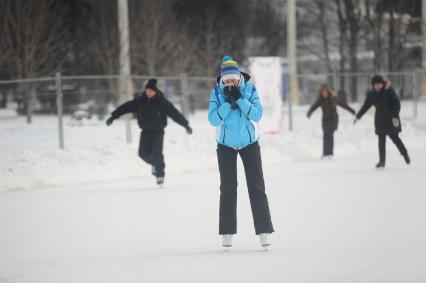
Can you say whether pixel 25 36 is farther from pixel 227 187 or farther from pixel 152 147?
pixel 227 187

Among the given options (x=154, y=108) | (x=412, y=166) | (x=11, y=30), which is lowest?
(x=412, y=166)

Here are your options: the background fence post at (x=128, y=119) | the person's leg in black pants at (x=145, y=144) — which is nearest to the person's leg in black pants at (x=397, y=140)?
the person's leg in black pants at (x=145, y=144)

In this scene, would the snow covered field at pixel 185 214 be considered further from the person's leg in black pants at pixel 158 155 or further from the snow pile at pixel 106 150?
the person's leg in black pants at pixel 158 155

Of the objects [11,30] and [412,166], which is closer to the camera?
[412,166]

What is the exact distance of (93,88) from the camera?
20.4 metres

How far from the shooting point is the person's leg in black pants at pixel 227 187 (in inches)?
307

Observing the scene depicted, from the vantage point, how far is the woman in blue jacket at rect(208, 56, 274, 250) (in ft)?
25.0

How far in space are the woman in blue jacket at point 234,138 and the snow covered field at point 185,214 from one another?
0.34 metres

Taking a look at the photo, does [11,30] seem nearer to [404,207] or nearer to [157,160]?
[157,160]

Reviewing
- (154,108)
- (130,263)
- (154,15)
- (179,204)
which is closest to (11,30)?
(154,15)

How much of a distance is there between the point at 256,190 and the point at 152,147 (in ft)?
21.3

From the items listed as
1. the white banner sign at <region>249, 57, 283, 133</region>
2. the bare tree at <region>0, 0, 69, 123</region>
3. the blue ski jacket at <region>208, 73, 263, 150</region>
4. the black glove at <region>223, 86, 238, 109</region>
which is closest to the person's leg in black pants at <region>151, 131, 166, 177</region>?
the blue ski jacket at <region>208, 73, 263, 150</region>

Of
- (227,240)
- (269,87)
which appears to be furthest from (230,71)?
(269,87)

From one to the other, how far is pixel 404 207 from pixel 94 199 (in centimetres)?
452
